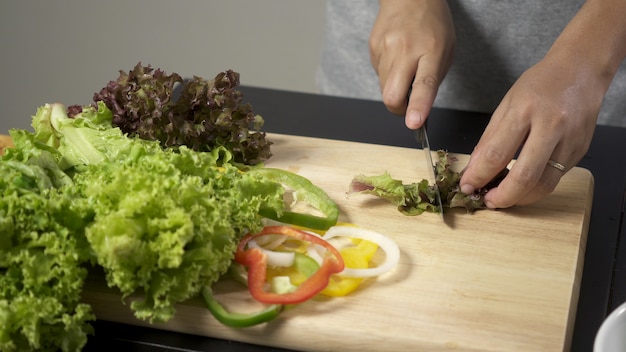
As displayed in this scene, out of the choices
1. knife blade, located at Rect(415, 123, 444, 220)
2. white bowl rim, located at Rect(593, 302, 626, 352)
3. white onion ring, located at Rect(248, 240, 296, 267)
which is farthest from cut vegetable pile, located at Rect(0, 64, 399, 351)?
white bowl rim, located at Rect(593, 302, 626, 352)

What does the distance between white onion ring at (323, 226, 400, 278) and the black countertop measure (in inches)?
9.3

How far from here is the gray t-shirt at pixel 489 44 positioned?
284 cm

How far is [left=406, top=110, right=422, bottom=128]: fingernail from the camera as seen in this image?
2307 millimetres

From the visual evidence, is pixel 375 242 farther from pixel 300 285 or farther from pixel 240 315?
pixel 240 315

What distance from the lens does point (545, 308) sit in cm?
183

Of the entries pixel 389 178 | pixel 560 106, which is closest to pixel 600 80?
pixel 560 106

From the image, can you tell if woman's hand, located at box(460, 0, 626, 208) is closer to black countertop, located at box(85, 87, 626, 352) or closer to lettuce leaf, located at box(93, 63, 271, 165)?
black countertop, located at box(85, 87, 626, 352)

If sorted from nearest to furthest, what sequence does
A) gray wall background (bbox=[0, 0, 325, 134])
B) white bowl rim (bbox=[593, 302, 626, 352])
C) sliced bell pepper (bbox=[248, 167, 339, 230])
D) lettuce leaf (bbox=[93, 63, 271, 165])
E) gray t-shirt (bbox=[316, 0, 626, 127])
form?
white bowl rim (bbox=[593, 302, 626, 352]), sliced bell pepper (bbox=[248, 167, 339, 230]), lettuce leaf (bbox=[93, 63, 271, 165]), gray t-shirt (bbox=[316, 0, 626, 127]), gray wall background (bbox=[0, 0, 325, 134])

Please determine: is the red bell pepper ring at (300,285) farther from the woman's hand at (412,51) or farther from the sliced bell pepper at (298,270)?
the woman's hand at (412,51)

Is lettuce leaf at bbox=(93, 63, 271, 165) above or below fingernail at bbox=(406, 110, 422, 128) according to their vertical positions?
above

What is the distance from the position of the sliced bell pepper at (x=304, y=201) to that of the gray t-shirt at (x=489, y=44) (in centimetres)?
92

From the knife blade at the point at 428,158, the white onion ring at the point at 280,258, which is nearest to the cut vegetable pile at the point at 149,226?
the white onion ring at the point at 280,258

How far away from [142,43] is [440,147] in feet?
9.19

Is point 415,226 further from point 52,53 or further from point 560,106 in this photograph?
point 52,53
